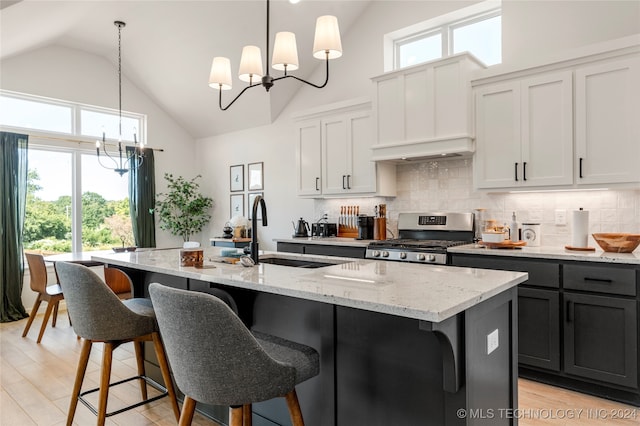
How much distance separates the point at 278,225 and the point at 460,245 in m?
2.82

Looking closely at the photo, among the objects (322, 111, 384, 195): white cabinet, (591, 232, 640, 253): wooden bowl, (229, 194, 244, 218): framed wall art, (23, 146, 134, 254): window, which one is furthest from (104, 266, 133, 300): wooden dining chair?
(591, 232, 640, 253): wooden bowl

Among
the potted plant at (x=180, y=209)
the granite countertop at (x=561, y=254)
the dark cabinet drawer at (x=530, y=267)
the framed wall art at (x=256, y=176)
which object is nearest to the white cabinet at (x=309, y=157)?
the framed wall art at (x=256, y=176)

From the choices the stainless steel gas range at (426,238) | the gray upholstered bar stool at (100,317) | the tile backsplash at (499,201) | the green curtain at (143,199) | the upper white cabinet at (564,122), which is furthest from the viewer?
the green curtain at (143,199)

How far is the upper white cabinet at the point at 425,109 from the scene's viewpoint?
346 cm

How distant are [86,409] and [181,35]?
403cm

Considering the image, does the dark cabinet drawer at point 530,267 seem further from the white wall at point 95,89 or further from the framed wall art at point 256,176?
the white wall at point 95,89

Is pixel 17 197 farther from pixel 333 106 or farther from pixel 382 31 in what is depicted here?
pixel 382 31

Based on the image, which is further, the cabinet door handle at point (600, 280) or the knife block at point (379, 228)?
the knife block at point (379, 228)

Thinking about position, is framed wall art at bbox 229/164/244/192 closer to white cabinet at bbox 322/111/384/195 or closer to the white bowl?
white cabinet at bbox 322/111/384/195

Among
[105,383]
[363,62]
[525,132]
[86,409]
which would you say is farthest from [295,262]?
[363,62]

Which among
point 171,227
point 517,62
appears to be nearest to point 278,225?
point 171,227

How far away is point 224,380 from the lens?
4.38 feet

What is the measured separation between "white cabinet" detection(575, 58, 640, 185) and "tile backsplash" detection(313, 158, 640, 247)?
0.37 metres

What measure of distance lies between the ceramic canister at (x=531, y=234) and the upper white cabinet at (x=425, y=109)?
0.82 metres
